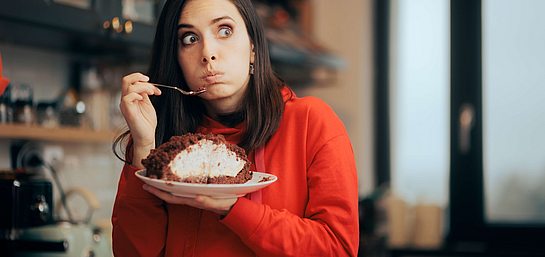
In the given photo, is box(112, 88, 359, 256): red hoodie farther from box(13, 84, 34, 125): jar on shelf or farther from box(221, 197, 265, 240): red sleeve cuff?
box(13, 84, 34, 125): jar on shelf

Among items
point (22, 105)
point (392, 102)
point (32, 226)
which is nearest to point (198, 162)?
point (32, 226)

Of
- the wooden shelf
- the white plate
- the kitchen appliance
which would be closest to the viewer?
the white plate

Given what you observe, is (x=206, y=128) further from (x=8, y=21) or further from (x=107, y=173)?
(x=107, y=173)

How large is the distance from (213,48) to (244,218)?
0.34m

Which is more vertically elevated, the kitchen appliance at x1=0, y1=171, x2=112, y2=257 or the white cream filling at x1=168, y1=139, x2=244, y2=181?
the white cream filling at x1=168, y1=139, x2=244, y2=181

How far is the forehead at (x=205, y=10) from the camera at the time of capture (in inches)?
33.7

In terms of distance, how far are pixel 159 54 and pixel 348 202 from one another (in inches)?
20.1

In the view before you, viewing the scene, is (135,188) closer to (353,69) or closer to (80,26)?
(80,26)

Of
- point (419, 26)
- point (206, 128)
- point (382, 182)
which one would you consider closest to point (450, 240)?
point (382, 182)

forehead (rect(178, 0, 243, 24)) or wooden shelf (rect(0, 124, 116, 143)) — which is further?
wooden shelf (rect(0, 124, 116, 143))

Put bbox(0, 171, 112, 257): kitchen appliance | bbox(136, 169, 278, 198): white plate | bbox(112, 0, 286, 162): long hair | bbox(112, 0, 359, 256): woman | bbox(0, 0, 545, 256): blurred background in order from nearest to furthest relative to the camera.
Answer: bbox(136, 169, 278, 198): white plate
bbox(112, 0, 359, 256): woman
bbox(112, 0, 286, 162): long hair
bbox(0, 171, 112, 257): kitchen appliance
bbox(0, 0, 545, 256): blurred background

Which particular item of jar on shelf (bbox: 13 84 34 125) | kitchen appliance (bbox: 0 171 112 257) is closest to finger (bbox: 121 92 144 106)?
kitchen appliance (bbox: 0 171 112 257)

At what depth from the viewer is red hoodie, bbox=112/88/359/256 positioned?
2.41 feet

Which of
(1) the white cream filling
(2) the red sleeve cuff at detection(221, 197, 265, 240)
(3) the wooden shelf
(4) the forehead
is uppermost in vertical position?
(4) the forehead
